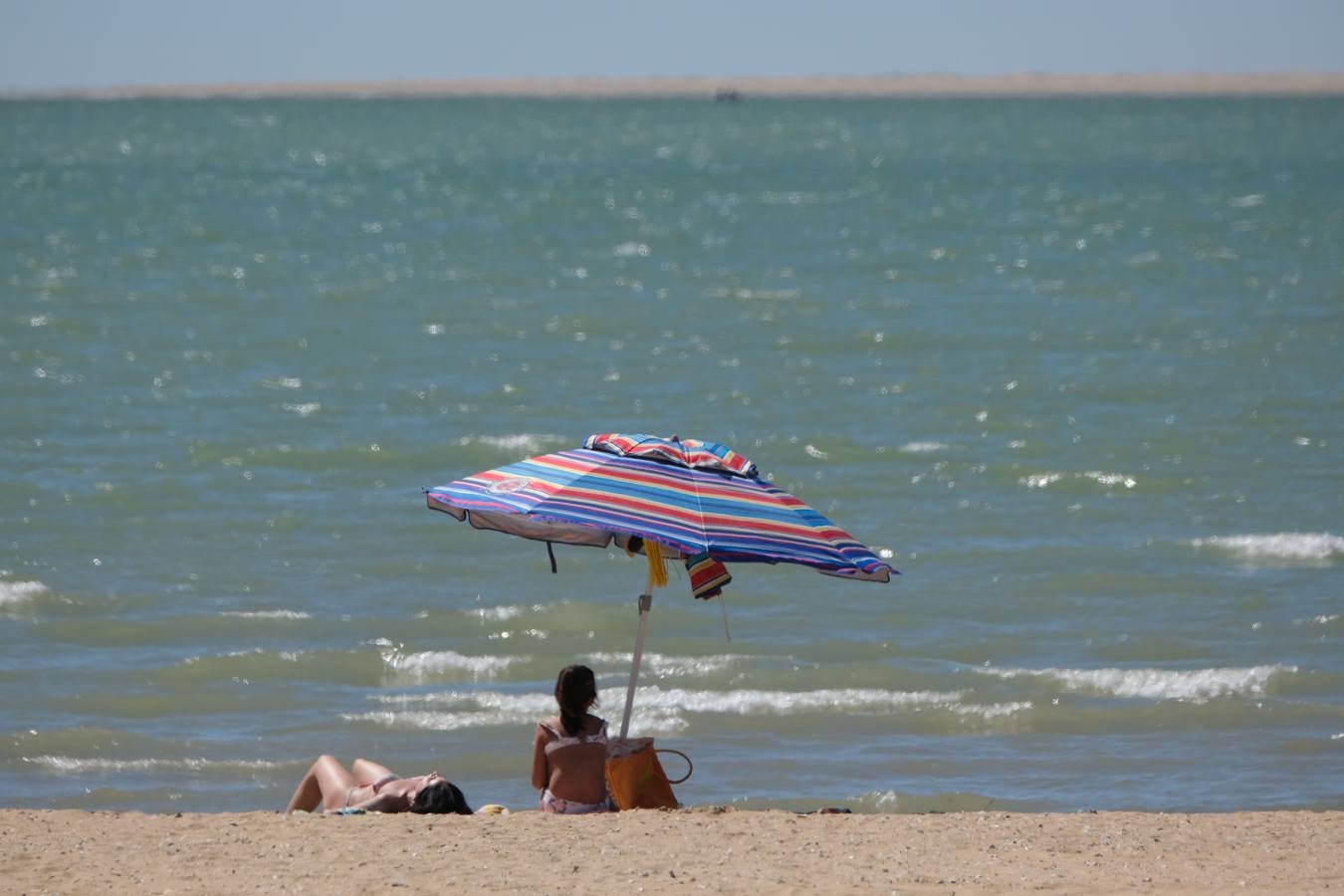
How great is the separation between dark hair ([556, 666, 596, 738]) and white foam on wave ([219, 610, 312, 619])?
15.1 feet

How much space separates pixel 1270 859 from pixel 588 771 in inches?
102

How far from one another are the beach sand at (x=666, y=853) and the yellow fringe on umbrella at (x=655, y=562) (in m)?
0.91

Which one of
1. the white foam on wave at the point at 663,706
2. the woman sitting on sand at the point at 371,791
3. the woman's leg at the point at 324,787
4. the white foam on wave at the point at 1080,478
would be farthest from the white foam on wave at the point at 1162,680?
the white foam on wave at the point at 1080,478

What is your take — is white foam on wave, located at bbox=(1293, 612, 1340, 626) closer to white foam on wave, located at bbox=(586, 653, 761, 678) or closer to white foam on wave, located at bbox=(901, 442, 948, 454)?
white foam on wave, located at bbox=(586, 653, 761, 678)

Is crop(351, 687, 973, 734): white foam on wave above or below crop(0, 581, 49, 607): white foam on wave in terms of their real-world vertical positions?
below

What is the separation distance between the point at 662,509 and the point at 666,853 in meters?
1.24

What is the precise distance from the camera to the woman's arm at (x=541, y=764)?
773 cm

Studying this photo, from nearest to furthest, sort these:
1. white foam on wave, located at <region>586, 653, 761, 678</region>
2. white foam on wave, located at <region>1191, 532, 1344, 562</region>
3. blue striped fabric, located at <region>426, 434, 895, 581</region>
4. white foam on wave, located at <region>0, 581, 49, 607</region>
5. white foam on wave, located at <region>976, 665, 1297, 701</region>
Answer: blue striped fabric, located at <region>426, 434, 895, 581</region> → white foam on wave, located at <region>976, 665, 1297, 701</region> → white foam on wave, located at <region>586, 653, 761, 678</region> → white foam on wave, located at <region>0, 581, 49, 607</region> → white foam on wave, located at <region>1191, 532, 1344, 562</region>

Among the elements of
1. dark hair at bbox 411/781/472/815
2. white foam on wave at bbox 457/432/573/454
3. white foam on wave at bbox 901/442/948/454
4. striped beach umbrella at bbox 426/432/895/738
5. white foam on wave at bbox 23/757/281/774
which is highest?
striped beach umbrella at bbox 426/432/895/738

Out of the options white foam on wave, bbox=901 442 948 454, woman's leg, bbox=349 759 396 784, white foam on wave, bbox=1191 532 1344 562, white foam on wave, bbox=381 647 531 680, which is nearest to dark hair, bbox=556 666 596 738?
woman's leg, bbox=349 759 396 784

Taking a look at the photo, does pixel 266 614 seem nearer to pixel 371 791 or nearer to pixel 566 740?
pixel 371 791

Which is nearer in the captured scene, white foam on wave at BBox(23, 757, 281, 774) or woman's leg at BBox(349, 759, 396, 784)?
woman's leg at BBox(349, 759, 396, 784)

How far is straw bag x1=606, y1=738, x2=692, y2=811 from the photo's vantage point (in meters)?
7.91

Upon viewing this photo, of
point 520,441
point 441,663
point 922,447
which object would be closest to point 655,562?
point 441,663
